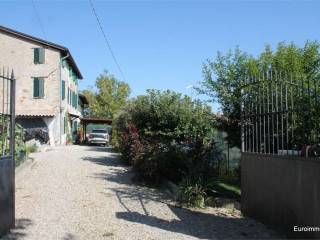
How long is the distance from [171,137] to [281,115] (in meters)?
6.25

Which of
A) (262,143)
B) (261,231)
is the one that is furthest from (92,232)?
(262,143)

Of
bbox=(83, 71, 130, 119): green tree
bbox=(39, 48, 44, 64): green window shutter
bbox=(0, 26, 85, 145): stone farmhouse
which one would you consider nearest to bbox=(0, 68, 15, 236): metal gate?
bbox=(0, 26, 85, 145): stone farmhouse

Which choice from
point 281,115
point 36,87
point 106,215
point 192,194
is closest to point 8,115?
point 106,215

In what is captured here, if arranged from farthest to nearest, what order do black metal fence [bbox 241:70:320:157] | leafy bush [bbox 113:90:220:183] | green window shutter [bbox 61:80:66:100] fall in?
green window shutter [bbox 61:80:66:100] < leafy bush [bbox 113:90:220:183] < black metal fence [bbox 241:70:320:157]

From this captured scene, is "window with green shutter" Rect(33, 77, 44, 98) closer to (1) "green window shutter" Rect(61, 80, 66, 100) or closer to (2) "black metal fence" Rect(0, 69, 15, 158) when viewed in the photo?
(1) "green window shutter" Rect(61, 80, 66, 100)

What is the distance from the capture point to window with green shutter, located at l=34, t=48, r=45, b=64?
35625 millimetres

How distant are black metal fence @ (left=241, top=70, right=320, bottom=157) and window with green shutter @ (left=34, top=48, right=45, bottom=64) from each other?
28.5 metres

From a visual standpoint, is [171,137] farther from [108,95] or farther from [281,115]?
[108,95]

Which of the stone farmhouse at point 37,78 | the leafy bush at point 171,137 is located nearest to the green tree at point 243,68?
the leafy bush at point 171,137

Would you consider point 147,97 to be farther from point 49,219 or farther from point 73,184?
point 49,219

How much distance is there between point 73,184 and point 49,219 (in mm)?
3816

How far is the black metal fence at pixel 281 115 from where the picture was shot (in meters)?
7.30

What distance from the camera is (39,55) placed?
35.6m

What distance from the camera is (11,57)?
36.1 metres
